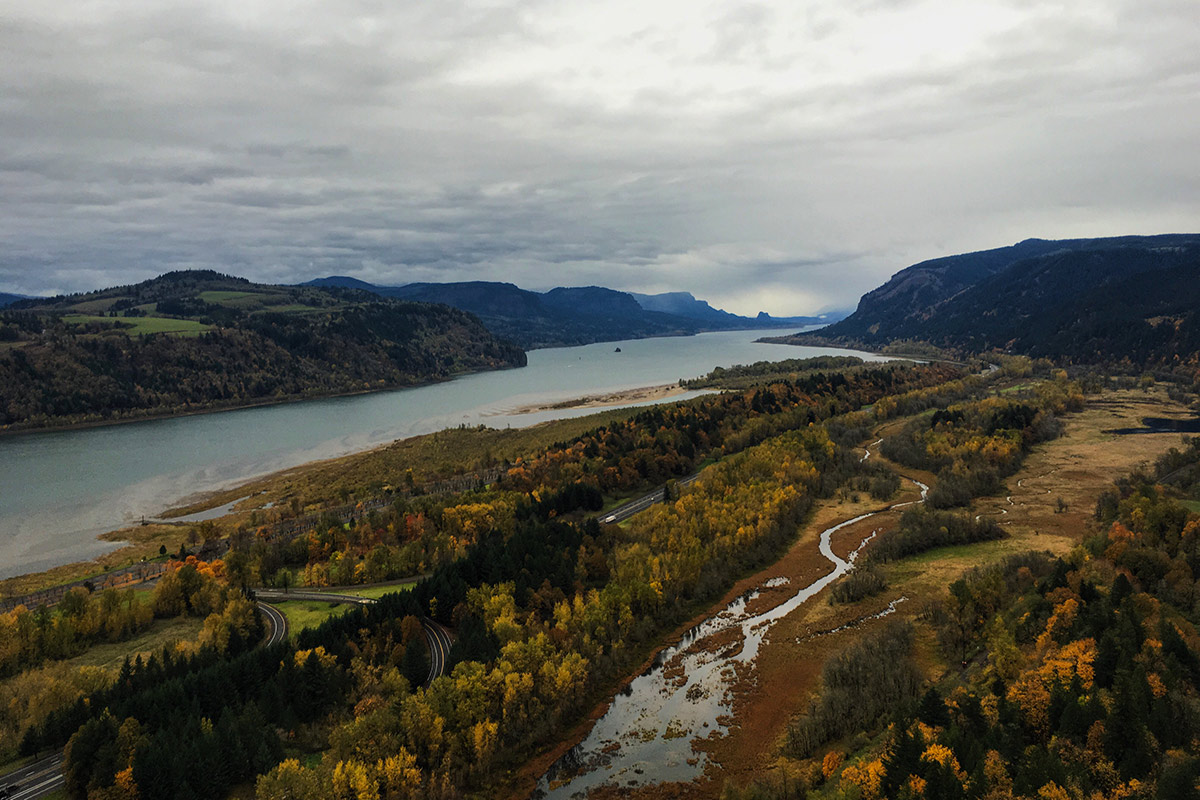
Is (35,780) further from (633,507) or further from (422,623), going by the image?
(633,507)

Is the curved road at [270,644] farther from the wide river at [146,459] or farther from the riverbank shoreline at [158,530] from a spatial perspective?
the wide river at [146,459]

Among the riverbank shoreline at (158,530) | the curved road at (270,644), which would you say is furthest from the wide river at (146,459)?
the curved road at (270,644)

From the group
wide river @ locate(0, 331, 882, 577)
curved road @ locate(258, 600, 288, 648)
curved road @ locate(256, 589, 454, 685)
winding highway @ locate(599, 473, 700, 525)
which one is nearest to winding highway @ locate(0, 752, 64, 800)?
curved road @ locate(258, 600, 288, 648)

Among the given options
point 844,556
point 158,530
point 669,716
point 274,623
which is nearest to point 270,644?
point 274,623

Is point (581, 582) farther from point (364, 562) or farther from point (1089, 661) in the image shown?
point (1089, 661)

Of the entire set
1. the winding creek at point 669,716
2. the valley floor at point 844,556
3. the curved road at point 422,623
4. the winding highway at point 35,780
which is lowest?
the winding creek at point 669,716

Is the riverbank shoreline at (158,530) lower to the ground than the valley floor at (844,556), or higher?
higher

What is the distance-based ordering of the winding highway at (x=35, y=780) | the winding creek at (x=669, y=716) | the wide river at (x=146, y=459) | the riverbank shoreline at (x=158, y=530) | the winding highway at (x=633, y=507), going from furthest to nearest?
the wide river at (x=146, y=459) → the winding highway at (x=633, y=507) → the riverbank shoreline at (x=158, y=530) → the winding creek at (x=669, y=716) → the winding highway at (x=35, y=780)

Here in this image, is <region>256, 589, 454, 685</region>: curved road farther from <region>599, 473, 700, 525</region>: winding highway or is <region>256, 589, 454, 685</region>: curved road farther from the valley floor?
<region>599, 473, 700, 525</region>: winding highway

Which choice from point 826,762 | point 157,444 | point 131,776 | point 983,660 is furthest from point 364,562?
→ point 157,444
